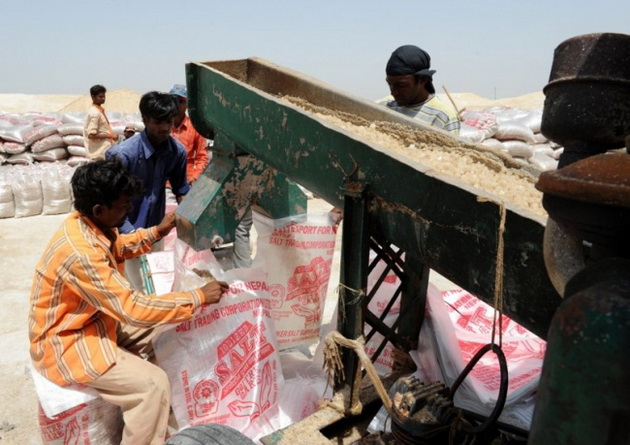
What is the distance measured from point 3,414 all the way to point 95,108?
527 cm


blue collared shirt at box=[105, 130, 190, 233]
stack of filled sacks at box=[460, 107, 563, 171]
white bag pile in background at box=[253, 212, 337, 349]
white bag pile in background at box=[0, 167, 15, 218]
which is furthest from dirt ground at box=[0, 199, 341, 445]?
stack of filled sacks at box=[460, 107, 563, 171]

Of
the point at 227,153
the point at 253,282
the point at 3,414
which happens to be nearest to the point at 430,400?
the point at 253,282

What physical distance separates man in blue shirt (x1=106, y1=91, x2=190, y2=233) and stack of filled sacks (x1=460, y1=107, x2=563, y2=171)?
5.31 metres

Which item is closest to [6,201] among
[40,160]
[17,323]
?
[40,160]

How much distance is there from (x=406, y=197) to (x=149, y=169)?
7.73 feet

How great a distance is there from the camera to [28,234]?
6.36 meters

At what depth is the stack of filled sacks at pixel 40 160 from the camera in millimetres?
7105

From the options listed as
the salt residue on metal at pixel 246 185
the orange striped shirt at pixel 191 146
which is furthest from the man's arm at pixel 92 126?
the salt residue on metal at pixel 246 185

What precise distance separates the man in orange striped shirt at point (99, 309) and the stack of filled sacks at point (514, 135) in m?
6.45

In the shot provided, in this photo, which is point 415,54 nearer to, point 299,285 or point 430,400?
point 299,285

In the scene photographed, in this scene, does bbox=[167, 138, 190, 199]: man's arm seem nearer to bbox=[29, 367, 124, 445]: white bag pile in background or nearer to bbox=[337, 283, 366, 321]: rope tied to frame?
bbox=[29, 367, 124, 445]: white bag pile in background

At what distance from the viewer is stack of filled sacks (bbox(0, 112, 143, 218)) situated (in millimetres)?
7105

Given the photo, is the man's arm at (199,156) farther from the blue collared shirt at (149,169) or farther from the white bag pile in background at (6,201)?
the white bag pile in background at (6,201)

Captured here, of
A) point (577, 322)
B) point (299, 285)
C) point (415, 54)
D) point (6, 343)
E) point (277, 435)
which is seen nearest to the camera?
point (577, 322)
